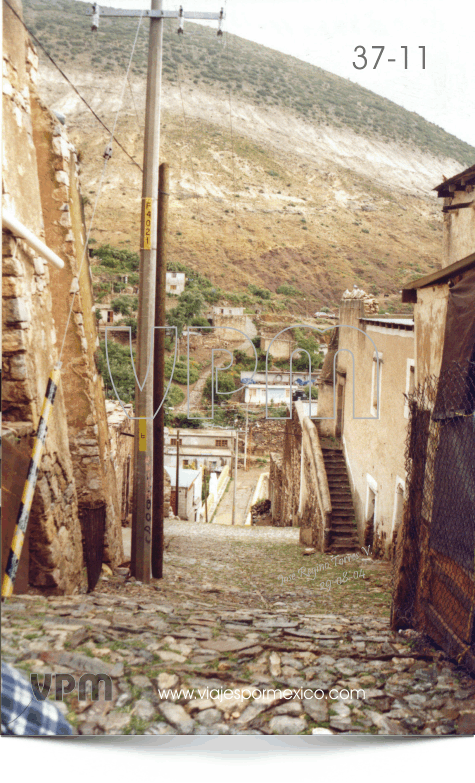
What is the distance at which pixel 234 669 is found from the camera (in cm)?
285

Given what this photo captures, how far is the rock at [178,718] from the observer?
266cm

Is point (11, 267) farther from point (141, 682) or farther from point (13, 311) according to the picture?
point (141, 682)

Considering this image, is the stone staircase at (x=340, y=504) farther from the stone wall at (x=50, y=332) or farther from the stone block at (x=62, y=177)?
the stone block at (x=62, y=177)

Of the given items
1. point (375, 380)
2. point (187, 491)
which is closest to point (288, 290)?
point (375, 380)

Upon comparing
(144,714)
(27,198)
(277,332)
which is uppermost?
(27,198)

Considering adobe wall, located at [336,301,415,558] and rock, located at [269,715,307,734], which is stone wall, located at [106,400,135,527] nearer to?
adobe wall, located at [336,301,415,558]

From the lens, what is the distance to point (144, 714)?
8.74 feet

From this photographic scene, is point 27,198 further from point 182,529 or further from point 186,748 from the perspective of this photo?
point 182,529

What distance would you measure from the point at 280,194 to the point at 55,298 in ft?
8.91

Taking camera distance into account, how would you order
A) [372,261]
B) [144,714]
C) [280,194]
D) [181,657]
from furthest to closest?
[280,194], [372,261], [181,657], [144,714]

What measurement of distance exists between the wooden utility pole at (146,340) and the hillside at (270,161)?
599 mm

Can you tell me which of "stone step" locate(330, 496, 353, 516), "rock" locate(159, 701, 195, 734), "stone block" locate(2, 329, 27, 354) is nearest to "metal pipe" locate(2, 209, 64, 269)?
"stone block" locate(2, 329, 27, 354)

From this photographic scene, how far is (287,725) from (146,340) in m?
2.83

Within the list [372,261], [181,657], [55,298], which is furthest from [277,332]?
[181,657]
